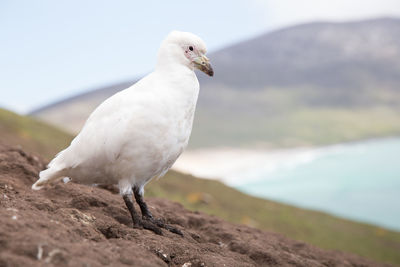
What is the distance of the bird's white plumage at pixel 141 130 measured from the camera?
6.22m

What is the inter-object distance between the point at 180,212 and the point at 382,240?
15.1 meters

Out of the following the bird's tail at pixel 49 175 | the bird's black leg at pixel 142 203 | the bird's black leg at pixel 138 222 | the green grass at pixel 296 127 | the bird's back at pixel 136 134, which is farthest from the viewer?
the green grass at pixel 296 127

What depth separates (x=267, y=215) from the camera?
67.8 ft

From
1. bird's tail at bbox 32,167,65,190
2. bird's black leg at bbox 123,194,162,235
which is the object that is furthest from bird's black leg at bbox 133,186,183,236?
bird's tail at bbox 32,167,65,190

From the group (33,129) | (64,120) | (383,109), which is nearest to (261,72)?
(383,109)

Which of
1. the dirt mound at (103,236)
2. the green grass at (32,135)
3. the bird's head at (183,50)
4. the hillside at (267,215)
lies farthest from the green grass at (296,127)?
the bird's head at (183,50)

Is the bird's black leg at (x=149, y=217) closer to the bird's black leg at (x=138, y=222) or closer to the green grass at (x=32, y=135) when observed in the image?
the bird's black leg at (x=138, y=222)

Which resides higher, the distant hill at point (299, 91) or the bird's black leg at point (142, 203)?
the distant hill at point (299, 91)

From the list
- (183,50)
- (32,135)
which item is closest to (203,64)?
(183,50)

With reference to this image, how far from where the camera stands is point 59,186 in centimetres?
773

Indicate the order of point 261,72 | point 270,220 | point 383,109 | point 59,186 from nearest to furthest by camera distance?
point 59,186 < point 270,220 < point 383,109 < point 261,72

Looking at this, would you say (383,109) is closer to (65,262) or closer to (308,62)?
(308,62)

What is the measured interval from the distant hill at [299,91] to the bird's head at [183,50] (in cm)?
5397

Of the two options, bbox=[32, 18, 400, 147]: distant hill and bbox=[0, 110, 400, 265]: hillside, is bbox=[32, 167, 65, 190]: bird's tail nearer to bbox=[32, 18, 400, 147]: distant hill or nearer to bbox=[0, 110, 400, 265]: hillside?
bbox=[0, 110, 400, 265]: hillside
